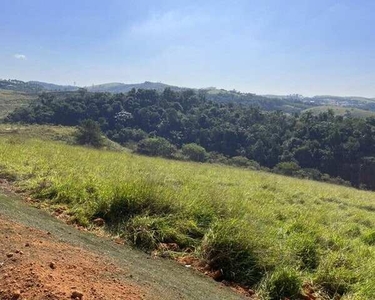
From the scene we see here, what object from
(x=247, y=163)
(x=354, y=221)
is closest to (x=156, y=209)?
(x=354, y=221)

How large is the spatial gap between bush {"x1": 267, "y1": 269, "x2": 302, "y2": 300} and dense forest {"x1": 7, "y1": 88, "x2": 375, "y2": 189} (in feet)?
146

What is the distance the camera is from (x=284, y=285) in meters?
4.57

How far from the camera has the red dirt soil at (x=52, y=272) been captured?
10.4 ft

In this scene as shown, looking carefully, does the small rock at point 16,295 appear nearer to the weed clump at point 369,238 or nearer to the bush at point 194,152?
the weed clump at point 369,238

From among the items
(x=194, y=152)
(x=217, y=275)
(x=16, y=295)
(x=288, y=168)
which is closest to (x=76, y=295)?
(x=16, y=295)

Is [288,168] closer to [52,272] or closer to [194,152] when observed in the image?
[194,152]

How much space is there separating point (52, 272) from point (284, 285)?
263cm

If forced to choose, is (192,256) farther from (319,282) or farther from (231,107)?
(231,107)

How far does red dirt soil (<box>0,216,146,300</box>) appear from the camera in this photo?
125 inches

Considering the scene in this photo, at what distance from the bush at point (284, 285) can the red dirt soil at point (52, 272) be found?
1.72m

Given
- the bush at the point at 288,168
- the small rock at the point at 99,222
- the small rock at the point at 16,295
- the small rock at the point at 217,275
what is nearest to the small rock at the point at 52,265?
the small rock at the point at 16,295

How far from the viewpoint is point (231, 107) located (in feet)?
302

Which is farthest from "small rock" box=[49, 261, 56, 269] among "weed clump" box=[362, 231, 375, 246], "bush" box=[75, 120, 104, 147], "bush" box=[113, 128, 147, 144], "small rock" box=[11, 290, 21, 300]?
"bush" box=[113, 128, 147, 144]

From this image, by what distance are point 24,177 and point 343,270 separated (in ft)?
21.9
